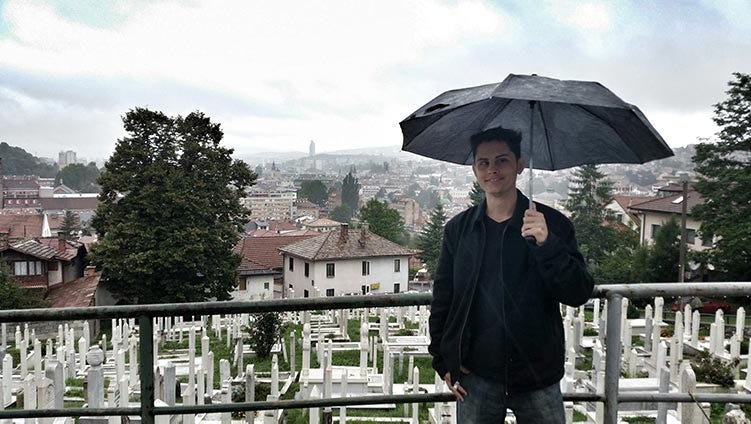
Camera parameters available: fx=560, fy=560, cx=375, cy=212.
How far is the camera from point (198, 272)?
2400cm

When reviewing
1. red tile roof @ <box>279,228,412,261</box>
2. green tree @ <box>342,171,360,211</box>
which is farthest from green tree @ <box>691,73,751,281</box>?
green tree @ <box>342,171,360,211</box>

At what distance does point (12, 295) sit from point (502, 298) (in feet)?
77.6

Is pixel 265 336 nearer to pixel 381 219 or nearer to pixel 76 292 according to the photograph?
pixel 76 292

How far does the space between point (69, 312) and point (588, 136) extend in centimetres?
213

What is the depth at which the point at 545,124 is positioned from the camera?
2182mm

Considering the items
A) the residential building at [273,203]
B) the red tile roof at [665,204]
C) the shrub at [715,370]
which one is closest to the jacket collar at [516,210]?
the shrub at [715,370]

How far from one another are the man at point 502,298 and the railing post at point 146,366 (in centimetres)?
109

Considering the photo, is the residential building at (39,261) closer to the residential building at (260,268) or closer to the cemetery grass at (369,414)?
the residential building at (260,268)

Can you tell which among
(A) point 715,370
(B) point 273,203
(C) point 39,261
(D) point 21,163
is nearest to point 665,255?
(A) point 715,370

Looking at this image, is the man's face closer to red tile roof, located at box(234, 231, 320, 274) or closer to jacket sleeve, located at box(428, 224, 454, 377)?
jacket sleeve, located at box(428, 224, 454, 377)

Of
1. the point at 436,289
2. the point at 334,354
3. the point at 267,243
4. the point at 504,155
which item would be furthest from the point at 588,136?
the point at 267,243

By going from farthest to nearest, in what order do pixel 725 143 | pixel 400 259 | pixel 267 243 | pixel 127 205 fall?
pixel 267 243, pixel 400 259, pixel 725 143, pixel 127 205

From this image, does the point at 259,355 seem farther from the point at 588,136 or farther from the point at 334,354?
the point at 588,136

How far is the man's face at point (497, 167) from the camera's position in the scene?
2.04 meters
